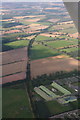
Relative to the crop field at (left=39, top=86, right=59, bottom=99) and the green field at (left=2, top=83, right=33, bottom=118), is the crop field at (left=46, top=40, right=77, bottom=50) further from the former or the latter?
the green field at (left=2, top=83, right=33, bottom=118)

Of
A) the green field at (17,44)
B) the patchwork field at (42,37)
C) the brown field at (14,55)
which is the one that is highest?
the patchwork field at (42,37)

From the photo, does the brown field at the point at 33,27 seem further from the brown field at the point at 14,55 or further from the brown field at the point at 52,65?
the brown field at the point at 52,65

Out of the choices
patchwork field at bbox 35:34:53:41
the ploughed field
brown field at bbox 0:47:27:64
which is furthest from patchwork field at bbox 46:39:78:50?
the ploughed field

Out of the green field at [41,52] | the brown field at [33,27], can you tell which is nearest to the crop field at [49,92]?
the green field at [41,52]

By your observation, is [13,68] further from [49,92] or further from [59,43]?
[59,43]

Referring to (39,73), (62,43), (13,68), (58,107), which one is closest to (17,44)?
(62,43)

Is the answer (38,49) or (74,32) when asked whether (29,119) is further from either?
(74,32)
